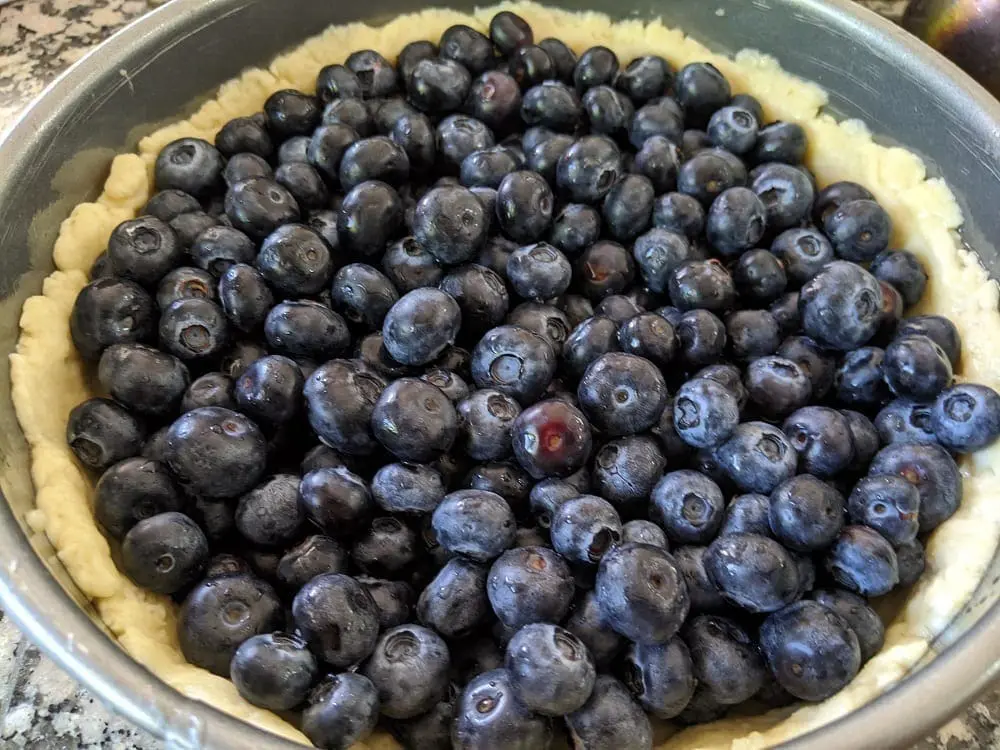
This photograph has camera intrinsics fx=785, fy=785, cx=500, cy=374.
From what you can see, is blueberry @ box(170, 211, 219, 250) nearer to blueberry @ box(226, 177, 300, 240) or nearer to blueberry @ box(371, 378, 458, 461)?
blueberry @ box(226, 177, 300, 240)

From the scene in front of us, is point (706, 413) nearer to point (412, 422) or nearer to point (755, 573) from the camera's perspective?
point (755, 573)

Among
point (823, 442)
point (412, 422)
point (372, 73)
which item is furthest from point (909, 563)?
point (372, 73)

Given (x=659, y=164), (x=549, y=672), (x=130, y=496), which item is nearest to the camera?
(x=549, y=672)

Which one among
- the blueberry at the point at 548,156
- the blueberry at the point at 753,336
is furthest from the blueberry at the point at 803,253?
the blueberry at the point at 548,156

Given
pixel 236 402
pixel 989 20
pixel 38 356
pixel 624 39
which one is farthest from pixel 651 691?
pixel 989 20

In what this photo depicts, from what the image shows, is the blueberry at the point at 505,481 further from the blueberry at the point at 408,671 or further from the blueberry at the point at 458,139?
the blueberry at the point at 458,139

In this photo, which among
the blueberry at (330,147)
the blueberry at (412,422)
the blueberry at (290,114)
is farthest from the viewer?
the blueberry at (290,114)
